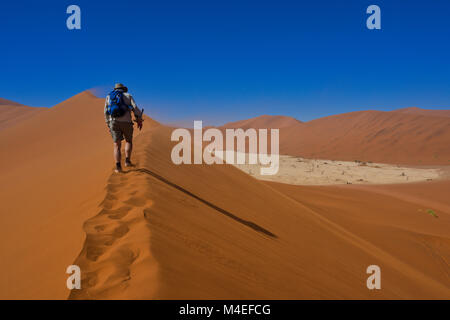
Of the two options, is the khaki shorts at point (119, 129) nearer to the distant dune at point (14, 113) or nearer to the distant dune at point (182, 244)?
the distant dune at point (182, 244)

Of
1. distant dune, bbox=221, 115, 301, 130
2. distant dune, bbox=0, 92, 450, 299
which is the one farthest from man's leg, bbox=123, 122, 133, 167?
distant dune, bbox=221, 115, 301, 130

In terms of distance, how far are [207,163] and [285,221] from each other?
2.96 metres

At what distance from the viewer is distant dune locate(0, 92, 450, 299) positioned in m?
1.86

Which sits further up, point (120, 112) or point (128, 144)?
point (120, 112)

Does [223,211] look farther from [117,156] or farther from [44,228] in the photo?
[44,228]

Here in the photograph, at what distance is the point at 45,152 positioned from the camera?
10.0m

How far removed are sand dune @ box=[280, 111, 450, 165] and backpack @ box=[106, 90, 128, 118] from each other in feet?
95.9

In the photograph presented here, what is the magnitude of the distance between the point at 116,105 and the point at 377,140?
38.1 m

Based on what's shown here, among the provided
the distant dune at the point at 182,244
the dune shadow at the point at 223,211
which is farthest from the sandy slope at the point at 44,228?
the dune shadow at the point at 223,211

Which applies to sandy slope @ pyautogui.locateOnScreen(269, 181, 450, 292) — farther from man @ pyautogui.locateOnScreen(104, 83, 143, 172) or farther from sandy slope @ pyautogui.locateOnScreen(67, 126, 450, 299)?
man @ pyautogui.locateOnScreen(104, 83, 143, 172)

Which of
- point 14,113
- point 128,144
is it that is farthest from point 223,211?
point 14,113

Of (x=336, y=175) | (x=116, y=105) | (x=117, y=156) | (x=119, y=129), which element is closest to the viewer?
(x=117, y=156)

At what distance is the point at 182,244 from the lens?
234cm
